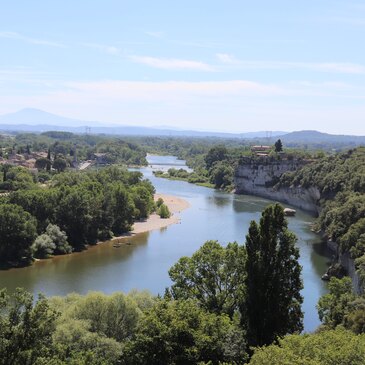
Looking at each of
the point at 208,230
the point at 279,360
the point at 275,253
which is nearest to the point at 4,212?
the point at 208,230

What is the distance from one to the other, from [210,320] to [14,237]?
1200 inches

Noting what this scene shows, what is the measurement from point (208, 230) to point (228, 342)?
148 feet

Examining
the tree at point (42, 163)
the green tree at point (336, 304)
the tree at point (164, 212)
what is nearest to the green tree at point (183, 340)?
the green tree at point (336, 304)

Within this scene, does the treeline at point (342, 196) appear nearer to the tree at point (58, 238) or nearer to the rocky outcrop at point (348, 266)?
the rocky outcrop at point (348, 266)

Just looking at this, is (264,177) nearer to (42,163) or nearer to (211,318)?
(42,163)

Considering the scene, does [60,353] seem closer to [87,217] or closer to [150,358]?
[150,358]

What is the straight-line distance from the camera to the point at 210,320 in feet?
60.4

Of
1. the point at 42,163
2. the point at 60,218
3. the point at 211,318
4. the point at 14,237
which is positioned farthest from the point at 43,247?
the point at 42,163

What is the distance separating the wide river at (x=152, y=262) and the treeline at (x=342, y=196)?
9.92ft

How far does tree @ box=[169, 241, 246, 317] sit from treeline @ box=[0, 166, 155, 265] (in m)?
24.6

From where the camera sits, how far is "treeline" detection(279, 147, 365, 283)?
140 feet

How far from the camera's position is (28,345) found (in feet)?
43.4

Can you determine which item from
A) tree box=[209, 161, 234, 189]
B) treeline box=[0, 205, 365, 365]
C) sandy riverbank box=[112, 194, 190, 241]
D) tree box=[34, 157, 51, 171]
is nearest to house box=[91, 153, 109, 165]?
tree box=[34, 157, 51, 171]

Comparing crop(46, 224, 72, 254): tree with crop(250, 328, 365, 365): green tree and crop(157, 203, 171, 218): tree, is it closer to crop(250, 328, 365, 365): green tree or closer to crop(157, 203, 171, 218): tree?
crop(157, 203, 171, 218): tree
